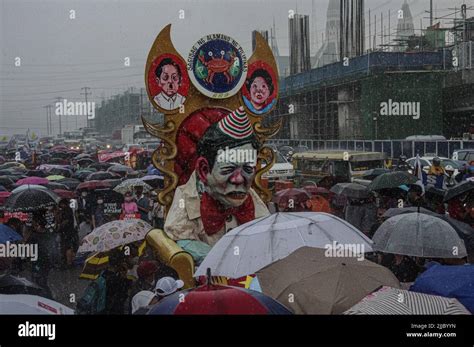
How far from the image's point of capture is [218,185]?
6.23 m

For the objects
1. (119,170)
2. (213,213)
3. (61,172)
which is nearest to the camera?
(213,213)

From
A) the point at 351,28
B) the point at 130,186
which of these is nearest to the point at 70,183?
the point at 130,186

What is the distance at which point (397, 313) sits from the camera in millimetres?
3844

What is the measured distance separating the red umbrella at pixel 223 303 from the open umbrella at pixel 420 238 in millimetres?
1849

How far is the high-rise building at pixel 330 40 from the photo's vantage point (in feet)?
25.4

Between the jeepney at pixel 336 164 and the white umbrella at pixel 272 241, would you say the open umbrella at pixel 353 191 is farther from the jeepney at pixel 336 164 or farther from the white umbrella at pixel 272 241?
the jeepney at pixel 336 164

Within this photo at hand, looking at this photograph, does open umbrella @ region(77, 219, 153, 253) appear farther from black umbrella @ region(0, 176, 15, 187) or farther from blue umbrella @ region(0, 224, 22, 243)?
black umbrella @ region(0, 176, 15, 187)

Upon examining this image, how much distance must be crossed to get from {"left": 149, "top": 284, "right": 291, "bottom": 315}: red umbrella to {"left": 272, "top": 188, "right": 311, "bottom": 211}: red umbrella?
3.47 metres

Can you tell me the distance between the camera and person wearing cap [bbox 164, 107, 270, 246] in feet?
20.3

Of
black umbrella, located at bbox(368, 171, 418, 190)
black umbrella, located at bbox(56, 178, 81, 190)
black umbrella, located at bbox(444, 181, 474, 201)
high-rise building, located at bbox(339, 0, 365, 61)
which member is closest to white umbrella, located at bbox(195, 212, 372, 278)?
black umbrella, located at bbox(444, 181, 474, 201)

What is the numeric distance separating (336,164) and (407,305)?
880 cm

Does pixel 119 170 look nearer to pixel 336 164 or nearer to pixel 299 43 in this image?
pixel 336 164

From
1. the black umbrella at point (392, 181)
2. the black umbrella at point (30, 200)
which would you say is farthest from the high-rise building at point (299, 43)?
the black umbrella at point (30, 200)
